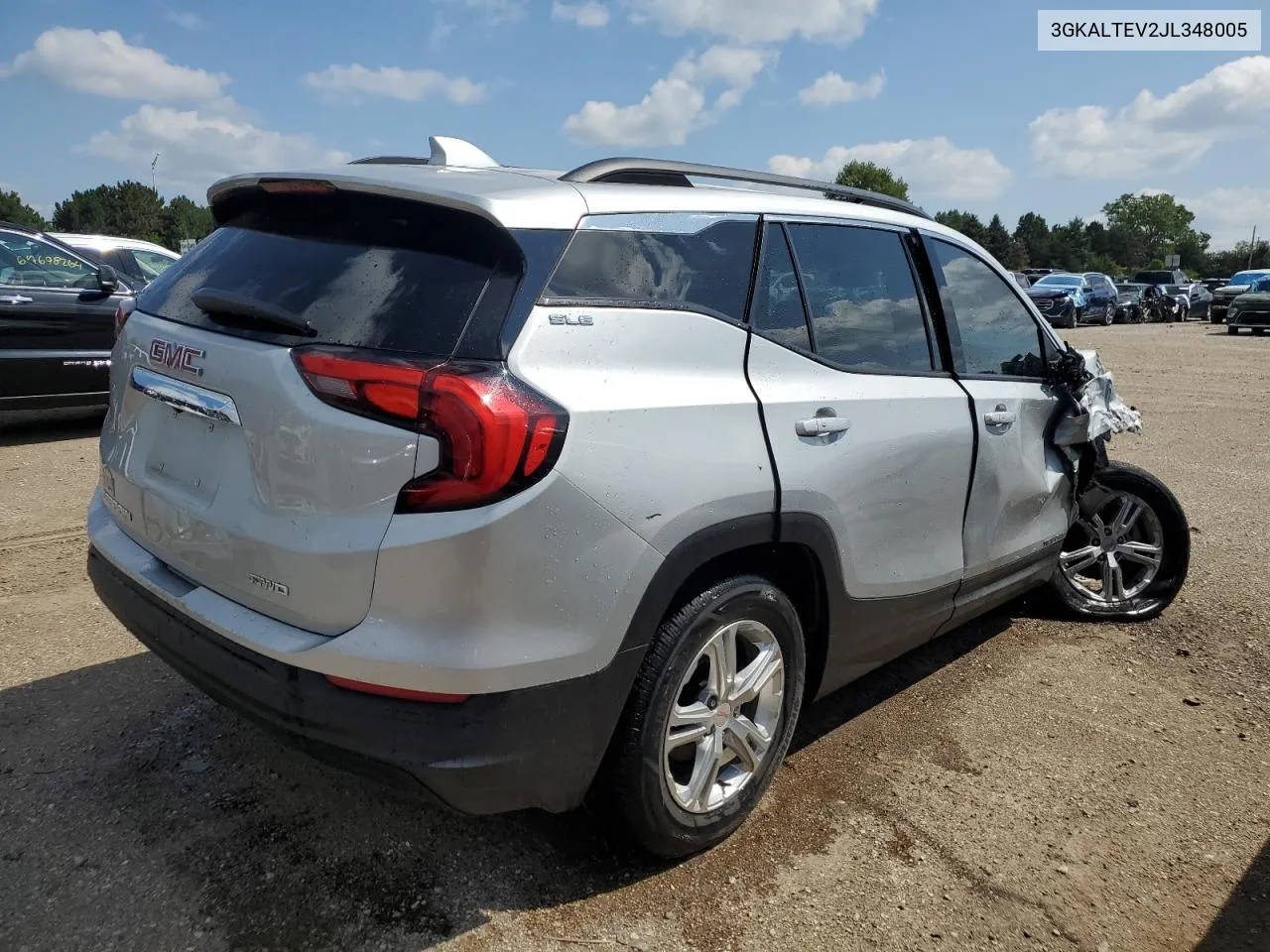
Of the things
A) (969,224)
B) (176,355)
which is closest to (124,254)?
(176,355)

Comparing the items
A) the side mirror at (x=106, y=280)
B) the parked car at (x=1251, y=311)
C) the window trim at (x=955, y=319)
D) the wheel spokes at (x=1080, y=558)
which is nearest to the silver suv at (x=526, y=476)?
the window trim at (x=955, y=319)

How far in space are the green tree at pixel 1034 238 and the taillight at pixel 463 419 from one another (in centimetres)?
11420

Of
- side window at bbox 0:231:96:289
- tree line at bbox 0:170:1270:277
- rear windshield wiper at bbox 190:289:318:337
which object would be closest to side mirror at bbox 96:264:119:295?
side window at bbox 0:231:96:289

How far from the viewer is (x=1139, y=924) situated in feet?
8.23

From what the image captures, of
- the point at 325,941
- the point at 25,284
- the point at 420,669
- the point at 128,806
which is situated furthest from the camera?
the point at 25,284

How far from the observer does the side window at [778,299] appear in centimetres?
269

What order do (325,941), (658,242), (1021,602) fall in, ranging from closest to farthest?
(325,941) → (658,242) → (1021,602)

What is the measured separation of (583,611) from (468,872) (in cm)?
95

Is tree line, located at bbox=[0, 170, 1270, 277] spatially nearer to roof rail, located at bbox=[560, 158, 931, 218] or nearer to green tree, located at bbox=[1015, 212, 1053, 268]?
green tree, located at bbox=[1015, 212, 1053, 268]

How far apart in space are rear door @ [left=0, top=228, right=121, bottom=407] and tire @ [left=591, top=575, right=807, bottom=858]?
7121 mm

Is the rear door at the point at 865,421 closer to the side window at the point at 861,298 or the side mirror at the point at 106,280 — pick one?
the side window at the point at 861,298

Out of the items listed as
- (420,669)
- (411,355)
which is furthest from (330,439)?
(420,669)

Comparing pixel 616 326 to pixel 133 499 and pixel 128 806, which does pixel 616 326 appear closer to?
pixel 133 499

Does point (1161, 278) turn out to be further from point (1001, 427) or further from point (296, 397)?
point (296, 397)
